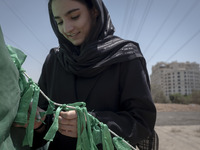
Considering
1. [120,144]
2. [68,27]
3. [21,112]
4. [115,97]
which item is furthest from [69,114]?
[68,27]

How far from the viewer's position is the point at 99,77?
3.93ft

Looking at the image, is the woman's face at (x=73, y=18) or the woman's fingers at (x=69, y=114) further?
the woman's face at (x=73, y=18)

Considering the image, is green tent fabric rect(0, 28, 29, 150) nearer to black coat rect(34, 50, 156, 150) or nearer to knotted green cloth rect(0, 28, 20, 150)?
knotted green cloth rect(0, 28, 20, 150)

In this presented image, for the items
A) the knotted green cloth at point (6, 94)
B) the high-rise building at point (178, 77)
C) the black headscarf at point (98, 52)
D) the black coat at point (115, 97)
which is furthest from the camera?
the high-rise building at point (178, 77)

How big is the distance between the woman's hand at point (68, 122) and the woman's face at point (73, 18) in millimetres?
620

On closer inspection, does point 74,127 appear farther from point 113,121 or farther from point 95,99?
point 95,99

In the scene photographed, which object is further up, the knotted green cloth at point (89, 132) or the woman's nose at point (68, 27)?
the woman's nose at point (68, 27)

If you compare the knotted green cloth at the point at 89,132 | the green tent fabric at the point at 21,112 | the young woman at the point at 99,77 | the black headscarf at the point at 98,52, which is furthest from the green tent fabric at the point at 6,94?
the black headscarf at the point at 98,52

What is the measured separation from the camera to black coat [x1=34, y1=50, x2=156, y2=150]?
1010 mm

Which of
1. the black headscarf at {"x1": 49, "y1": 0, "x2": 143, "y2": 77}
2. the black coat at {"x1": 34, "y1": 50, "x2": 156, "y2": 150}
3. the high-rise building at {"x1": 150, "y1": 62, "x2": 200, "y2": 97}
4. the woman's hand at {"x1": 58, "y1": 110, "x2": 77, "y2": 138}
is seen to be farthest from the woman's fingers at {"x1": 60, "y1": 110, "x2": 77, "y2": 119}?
the high-rise building at {"x1": 150, "y1": 62, "x2": 200, "y2": 97}

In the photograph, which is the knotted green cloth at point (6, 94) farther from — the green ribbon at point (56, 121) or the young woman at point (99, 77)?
the young woman at point (99, 77)

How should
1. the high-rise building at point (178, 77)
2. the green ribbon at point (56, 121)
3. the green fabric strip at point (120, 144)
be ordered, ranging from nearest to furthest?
the green ribbon at point (56, 121), the green fabric strip at point (120, 144), the high-rise building at point (178, 77)

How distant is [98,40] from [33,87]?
0.67 meters

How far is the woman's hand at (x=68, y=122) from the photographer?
0.81m
